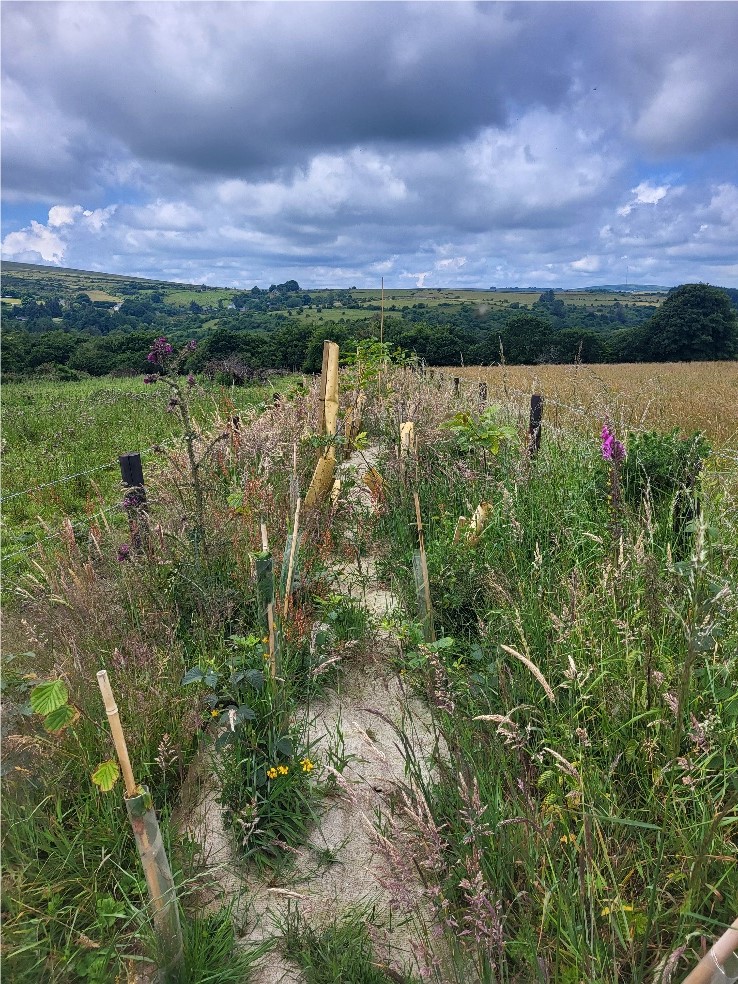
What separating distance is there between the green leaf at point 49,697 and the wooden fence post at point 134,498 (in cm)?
171

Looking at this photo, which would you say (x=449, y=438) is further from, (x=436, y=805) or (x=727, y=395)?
(x=727, y=395)

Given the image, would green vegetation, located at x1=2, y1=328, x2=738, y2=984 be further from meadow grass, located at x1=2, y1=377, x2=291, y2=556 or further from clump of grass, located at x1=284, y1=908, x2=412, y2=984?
meadow grass, located at x1=2, y1=377, x2=291, y2=556

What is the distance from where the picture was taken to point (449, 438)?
223 inches

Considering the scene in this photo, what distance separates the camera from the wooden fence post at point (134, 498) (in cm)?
348

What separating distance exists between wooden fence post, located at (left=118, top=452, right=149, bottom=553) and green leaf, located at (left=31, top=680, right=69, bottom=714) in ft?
5.60

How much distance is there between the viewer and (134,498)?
3.79 m

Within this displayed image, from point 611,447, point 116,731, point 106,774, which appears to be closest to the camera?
point 116,731

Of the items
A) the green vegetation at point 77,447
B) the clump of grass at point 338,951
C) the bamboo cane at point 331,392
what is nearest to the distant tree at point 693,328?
the green vegetation at point 77,447

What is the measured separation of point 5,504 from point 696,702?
22.9ft

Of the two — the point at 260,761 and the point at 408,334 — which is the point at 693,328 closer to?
the point at 408,334

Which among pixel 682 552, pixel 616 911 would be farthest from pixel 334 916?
pixel 682 552

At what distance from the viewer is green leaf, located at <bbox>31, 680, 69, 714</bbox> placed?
172 centimetres

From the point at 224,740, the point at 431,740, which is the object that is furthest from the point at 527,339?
the point at 224,740

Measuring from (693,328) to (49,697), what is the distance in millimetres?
59844
